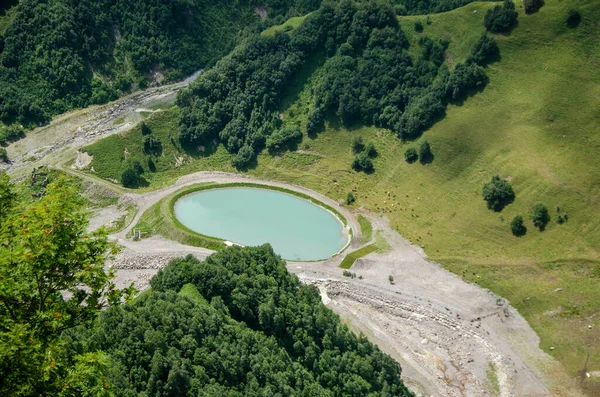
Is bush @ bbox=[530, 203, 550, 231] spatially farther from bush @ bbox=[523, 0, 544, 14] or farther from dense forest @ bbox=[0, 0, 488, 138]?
dense forest @ bbox=[0, 0, 488, 138]

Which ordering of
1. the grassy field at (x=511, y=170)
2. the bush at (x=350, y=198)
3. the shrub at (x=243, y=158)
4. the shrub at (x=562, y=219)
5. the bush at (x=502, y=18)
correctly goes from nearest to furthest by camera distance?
the grassy field at (x=511, y=170) → the shrub at (x=562, y=219) → the bush at (x=350, y=198) → the bush at (x=502, y=18) → the shrub at (x=243, y=158)

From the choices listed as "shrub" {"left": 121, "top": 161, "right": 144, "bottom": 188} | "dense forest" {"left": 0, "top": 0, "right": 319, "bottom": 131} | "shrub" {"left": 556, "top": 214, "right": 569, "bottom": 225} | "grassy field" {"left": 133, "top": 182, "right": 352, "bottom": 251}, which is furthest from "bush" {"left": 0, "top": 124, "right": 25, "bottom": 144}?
"shrub" {"left": 556, "top": 214, "right": 569, "bottom": 225}

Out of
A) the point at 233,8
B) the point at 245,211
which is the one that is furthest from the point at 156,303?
the point at 233,8

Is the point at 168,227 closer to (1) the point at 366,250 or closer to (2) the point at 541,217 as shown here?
(1) the point at 366,250

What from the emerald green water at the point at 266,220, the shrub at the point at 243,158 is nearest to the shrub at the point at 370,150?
the emerald green water at the point at 266,220

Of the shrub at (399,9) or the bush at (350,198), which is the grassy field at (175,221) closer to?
the bush at (350,198)
